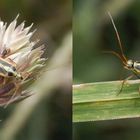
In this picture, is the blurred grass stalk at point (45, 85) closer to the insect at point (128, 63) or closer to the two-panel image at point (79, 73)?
the two-panel image at point (79, 73)

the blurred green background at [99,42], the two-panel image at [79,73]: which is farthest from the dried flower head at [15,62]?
the blurred green background at [99,42]

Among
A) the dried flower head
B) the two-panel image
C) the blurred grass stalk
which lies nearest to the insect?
the two-panel image

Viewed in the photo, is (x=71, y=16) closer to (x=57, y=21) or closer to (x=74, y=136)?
(x=57, y=21)

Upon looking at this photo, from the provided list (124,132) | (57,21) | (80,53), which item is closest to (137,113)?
(124,132)

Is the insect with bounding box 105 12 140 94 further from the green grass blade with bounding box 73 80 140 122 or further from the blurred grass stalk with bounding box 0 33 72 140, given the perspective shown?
the blurred grass stalk with bounding box 0 33 72 140

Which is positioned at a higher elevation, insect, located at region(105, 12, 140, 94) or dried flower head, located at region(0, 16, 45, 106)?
dried flower head, located at region(0, 16, 45, 106)
